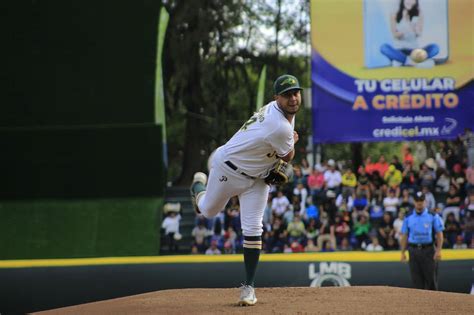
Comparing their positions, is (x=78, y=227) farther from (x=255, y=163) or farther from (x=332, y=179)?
(x=255, y=163)

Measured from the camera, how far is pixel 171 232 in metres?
19.0

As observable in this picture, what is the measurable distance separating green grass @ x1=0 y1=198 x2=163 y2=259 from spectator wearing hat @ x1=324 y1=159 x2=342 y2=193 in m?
4.09

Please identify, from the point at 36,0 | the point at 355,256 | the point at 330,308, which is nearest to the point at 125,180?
the point at 36,0

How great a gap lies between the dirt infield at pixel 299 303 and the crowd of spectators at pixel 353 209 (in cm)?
752

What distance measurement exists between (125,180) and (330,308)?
12388mm

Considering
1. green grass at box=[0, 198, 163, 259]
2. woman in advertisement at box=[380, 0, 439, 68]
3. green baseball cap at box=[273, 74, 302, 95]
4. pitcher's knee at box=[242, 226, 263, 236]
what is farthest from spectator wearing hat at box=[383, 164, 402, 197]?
green baseball cap at box=[273, 74, 302, 95]

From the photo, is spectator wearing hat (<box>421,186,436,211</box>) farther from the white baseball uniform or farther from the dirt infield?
the white baseball uniform

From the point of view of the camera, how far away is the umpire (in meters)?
13.4

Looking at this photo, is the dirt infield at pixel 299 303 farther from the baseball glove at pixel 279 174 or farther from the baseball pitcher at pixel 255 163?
the baseball glove at pixel 279 174

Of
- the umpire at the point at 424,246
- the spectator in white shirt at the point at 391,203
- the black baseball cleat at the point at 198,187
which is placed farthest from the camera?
the spectator in white shirt at the point at 391,203

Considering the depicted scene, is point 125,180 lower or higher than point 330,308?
higher

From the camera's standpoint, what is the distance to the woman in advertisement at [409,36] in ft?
63.1

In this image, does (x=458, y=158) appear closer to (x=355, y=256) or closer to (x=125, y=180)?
(x=355, y=256)

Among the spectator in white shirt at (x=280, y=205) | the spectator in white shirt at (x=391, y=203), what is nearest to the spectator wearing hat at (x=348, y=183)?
the spectator in white shirt at (x=391, y=203)
